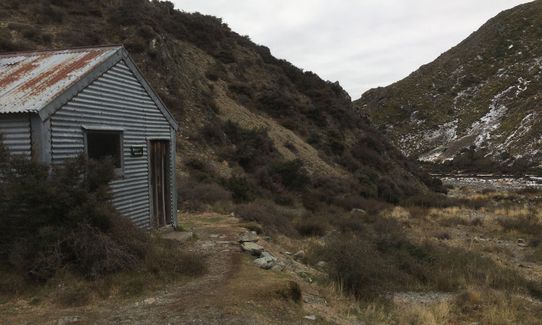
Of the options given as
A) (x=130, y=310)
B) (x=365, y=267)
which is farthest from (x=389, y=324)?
(x=130, y=310)

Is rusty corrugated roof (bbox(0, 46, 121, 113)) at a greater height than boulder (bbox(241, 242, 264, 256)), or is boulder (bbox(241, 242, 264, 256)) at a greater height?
rusty corrugated roof (bbox(0, 46, 121, 113))

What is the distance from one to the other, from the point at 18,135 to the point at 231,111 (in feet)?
74.7

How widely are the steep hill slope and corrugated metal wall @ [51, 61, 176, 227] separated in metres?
6.22

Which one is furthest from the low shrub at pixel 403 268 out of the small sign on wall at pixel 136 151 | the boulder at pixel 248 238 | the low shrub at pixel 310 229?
the small sign on wall at pixel 136 151

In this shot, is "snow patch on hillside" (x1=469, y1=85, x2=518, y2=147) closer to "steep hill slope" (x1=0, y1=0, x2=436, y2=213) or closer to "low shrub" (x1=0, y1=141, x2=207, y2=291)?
"steep hill slope" (x1=0, y1=0, x2=436, y2=213)

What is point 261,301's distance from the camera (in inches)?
299

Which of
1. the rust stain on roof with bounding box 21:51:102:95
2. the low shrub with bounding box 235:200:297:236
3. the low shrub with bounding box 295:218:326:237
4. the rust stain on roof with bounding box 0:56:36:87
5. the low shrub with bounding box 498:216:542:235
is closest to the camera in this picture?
the rust stain on roof with bounding box 21:51:102:95

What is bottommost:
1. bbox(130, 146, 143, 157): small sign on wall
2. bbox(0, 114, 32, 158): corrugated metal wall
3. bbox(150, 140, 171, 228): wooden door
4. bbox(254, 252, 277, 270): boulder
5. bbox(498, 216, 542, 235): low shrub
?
bbox(498, 216, 542, 235): low shrub

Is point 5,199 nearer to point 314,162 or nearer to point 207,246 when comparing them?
point 207,246

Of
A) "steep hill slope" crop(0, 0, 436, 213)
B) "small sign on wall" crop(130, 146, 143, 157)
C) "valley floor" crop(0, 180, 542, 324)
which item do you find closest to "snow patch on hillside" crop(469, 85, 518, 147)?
"steep hill slope" crop(0, 0, 436, 213)

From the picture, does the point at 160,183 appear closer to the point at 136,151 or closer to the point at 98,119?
the point at 136,151

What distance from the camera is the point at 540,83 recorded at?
7869cm

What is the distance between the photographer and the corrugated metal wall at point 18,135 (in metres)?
8.64

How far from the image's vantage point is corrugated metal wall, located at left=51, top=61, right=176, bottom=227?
9234 mm
